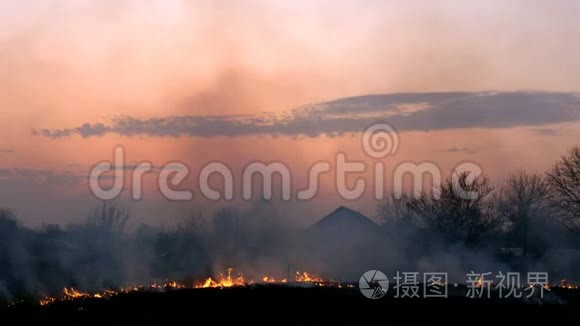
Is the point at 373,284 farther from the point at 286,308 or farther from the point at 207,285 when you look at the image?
the point at 207,285

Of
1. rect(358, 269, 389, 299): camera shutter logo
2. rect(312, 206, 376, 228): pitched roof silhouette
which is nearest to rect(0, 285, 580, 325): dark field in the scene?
rect(358, 269, 389, 299): camera shutter logo

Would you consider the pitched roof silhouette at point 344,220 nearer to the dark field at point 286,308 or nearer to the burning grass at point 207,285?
the burning grass at point 207,285

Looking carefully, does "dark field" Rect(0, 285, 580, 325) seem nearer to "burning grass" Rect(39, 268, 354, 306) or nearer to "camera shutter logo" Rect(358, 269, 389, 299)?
"camera shutter logo" Rect(358, 269, 389, 299)

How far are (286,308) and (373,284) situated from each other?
953 cm

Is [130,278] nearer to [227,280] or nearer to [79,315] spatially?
[227,280]

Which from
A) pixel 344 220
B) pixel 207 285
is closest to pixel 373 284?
pixel 207 285

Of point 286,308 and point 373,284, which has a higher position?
point 286,308

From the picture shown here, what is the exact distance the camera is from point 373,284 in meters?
54.5

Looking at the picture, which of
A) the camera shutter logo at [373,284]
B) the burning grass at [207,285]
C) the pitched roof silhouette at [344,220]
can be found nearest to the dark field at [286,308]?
the camera shutter logo at [373,284]

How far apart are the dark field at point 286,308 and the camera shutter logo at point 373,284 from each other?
0.80 metres

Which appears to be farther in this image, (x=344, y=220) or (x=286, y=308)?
(x=344, y=220)

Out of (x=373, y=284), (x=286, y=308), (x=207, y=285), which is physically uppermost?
(x=286, y=308)

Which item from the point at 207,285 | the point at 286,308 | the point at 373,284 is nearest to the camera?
the point at 286,308

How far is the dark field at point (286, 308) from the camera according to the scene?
44.0m
